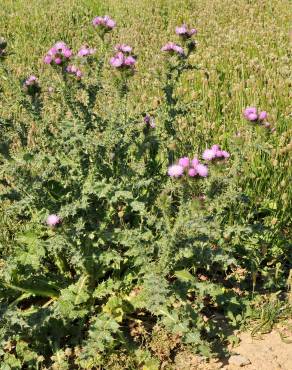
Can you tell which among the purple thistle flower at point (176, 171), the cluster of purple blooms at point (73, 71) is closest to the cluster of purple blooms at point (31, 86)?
the cluster of purple blooms at point (73, 71)

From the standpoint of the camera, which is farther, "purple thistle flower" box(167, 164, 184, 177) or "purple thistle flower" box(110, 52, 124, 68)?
"purple thistle flower" box(110, 52, 124, 68)

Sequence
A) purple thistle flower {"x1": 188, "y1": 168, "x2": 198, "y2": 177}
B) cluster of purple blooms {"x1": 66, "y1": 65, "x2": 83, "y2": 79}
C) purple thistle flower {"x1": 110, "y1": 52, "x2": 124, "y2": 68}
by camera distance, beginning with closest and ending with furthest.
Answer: purple thistle flower {"x1": 188, "y1": 168, "x2": 198, "y2": 177} → purple thistle flower {"x1": 110, "y1": 52, "x2": 124, "y2": 68} → cluster of purple blooms {"x1": 66, "y1": 65, "x2": 83, "y2": 79}

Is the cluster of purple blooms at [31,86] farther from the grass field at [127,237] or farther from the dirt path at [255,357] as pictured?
the dirt path at [255,357]

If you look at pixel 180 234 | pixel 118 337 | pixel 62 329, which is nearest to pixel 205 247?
pixel 180 234

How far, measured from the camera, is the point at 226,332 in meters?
2.80

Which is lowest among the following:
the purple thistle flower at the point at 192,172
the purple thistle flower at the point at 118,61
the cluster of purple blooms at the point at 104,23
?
the purple thistle flower at the point at 192,172

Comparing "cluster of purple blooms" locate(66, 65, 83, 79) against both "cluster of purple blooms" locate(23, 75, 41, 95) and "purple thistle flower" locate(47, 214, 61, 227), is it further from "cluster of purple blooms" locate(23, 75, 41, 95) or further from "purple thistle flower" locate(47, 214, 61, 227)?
"purple thistle flower" locate(47, 214, 61, 227)

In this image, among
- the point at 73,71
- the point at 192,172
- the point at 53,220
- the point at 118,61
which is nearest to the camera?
the point at 192,172

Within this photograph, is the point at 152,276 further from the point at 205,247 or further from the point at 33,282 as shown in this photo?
the point at 33,282

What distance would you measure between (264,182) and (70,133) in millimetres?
1491

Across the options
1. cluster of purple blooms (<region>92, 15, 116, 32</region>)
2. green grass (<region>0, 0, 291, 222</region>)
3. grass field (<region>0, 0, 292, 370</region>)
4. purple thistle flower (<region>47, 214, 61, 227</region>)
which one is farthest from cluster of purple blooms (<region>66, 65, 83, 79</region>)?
purple thistle flower (<region>47, 214, 61, 227</region>)

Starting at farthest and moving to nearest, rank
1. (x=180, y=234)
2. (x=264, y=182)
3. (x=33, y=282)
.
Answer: (x=264, y=182) < (x=33, y=282) < (x=180, y=234)

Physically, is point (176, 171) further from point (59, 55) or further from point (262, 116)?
point (59, 55)

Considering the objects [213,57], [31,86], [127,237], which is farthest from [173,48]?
[213,57]
